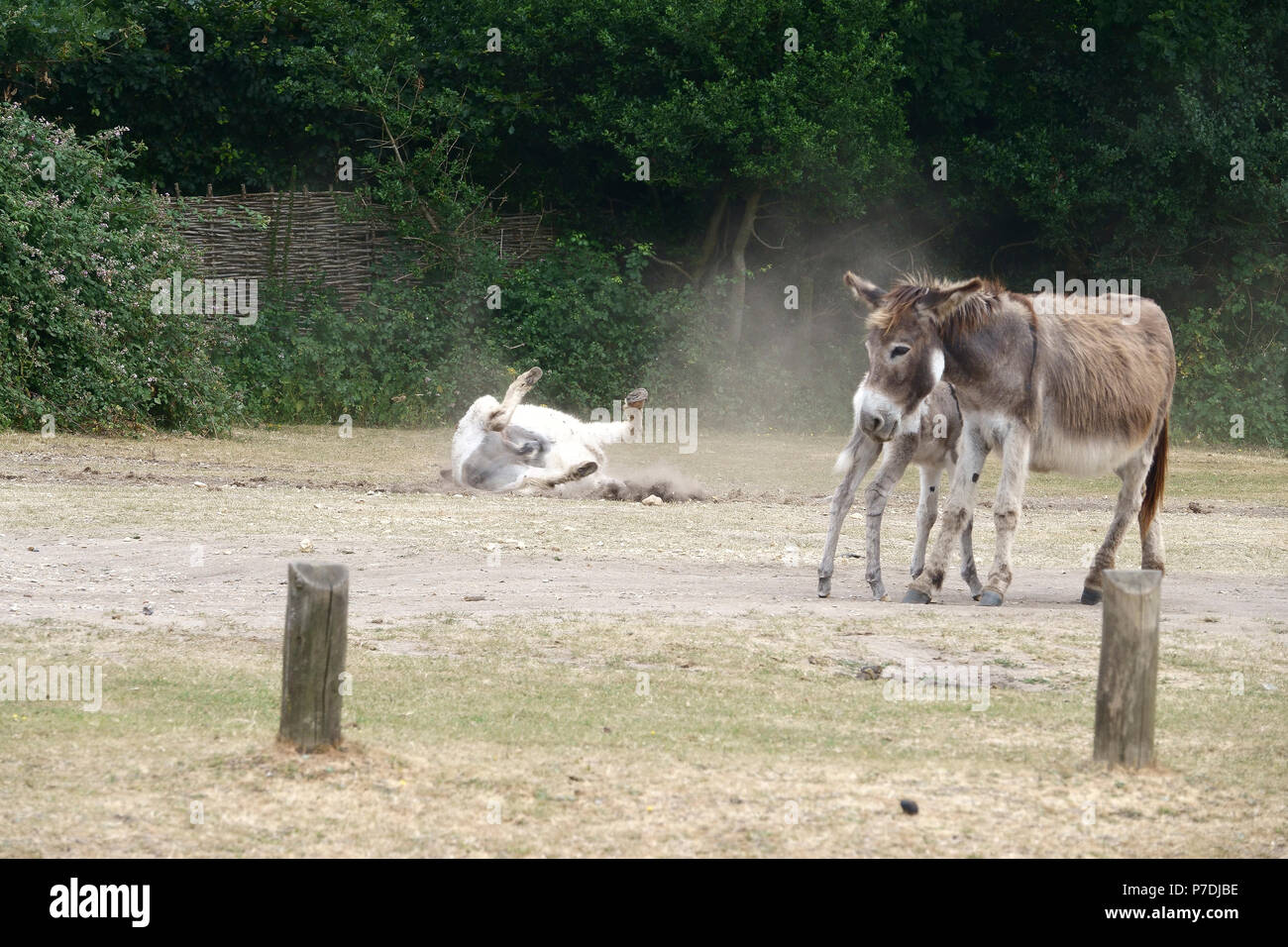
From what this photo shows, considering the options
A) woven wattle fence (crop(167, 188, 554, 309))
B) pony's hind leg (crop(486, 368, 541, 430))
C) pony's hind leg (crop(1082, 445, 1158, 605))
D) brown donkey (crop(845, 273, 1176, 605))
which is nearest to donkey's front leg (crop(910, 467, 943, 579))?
brown donkey (crop(845, 273, 1176, 605))

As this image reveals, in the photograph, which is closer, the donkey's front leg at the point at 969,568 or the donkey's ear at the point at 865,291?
the donkey's ear at the point at 865,291

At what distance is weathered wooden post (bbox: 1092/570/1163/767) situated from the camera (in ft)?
17.8

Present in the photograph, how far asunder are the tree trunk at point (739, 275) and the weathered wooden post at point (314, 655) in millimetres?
19641

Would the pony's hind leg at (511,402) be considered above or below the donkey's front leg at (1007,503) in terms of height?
above

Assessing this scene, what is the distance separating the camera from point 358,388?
2188cm

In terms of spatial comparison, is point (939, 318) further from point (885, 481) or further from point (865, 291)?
point (885, 481)

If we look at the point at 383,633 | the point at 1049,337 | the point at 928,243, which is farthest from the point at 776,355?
the point at 383,633

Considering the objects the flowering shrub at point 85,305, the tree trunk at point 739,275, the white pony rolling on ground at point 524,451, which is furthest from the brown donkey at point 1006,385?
the tree trunk at point 739,275

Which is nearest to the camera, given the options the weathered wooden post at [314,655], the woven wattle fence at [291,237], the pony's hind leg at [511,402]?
the weathered wooden post at [314,655]

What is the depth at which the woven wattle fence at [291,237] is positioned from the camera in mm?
22688

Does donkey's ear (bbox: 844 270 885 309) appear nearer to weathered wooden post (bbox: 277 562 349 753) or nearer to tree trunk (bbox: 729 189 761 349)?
weathered wooden post (bbox: 277 562 349 753)

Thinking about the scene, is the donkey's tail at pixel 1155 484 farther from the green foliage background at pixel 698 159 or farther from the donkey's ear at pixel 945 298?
the green foliage background at pixel 698 159

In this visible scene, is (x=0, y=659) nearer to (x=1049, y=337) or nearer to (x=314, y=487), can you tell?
(x=1049, y=337)

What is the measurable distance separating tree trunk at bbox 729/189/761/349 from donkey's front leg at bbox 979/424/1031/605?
15.6 metres
